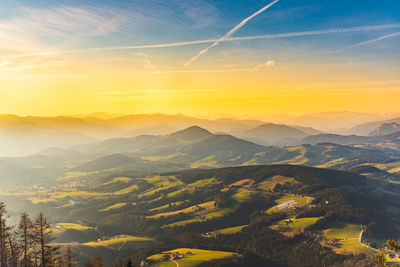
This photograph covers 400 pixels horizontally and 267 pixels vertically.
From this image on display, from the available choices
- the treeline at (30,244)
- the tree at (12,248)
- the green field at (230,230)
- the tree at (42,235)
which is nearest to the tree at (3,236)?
the treeline at (30,244)

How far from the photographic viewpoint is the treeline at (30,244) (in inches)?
1624

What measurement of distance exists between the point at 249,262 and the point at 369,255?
5617 cm

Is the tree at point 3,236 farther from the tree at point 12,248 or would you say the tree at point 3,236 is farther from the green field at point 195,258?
the green field at point 195,258

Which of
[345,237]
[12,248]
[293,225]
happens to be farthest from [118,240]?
[12,248]

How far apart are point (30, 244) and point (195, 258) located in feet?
357

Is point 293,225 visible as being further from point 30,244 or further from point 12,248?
point 30,244

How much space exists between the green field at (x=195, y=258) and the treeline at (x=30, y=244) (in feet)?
295

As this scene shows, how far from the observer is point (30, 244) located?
145 ft

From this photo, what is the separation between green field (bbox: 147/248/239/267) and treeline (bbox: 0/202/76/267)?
89776 millimetres

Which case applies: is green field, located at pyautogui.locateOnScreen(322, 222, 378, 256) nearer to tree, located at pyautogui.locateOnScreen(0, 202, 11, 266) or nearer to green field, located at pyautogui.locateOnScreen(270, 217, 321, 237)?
green field, located at pyautogui.locateOnScreen(270, 217, 321, 237)

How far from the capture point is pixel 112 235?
19775 centimetres

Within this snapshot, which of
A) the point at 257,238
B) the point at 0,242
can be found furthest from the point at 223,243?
the point at 0,242

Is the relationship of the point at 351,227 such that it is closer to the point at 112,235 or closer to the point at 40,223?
the point at 112,235

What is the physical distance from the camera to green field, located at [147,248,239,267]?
135 metres
